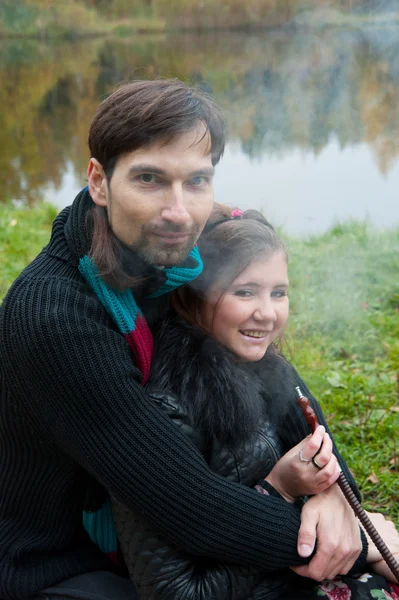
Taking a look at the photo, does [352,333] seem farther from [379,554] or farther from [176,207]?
[176,207]

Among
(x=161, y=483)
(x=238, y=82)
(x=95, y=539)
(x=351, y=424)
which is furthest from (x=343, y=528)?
(x=238, y=82)

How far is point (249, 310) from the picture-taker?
173 centimetres

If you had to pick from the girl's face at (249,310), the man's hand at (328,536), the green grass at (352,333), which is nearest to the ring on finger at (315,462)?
the man's hand at (328,536)

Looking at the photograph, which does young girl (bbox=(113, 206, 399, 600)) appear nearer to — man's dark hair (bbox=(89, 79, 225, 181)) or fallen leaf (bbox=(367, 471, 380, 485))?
man's dark hair (bbox=(89, 79, 225, 181))

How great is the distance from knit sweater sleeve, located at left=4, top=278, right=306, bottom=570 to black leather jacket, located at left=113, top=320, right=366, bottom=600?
2.3 inches

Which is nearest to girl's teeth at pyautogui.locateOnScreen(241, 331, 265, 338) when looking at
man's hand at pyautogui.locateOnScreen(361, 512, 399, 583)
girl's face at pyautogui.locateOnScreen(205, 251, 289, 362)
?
girl's face at pyautogui.locateOnScreen(205, 251, 289, 362)

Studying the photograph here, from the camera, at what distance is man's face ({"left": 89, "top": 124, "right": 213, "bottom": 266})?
153 centimetres

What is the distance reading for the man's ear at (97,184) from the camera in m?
1.60

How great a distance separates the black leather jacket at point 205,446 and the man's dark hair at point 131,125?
0.77ft

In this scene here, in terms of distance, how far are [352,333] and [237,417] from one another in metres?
2.22

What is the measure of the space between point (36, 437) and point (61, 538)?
0.28m

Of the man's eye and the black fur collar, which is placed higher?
the man's eye

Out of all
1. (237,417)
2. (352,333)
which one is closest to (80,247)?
(237,417)

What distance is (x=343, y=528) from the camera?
1647 millimetres
